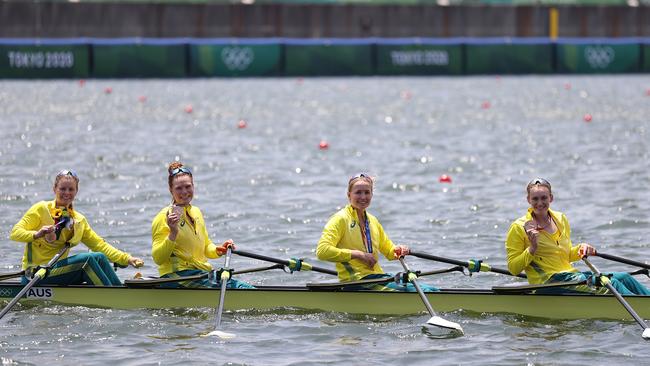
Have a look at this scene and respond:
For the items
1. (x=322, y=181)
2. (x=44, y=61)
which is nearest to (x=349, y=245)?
(x=322, y=181)

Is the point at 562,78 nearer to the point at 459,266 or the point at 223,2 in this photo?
the point at 223,2

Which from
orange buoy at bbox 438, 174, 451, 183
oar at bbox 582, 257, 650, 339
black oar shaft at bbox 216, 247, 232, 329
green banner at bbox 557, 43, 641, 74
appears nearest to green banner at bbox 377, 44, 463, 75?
green banner at bbox 557, 43, 641, 74

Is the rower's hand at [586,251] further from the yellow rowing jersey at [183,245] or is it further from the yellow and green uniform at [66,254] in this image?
the yellow and green uniform at [66,254]

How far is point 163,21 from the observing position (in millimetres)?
45531

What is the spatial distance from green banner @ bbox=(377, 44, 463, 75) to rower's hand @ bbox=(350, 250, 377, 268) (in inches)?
1246

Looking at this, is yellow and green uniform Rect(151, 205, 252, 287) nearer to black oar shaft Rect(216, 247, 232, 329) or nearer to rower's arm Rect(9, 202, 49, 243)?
black oar shaft Rect(216, 247, 232, 329)

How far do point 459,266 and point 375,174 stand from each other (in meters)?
10.1

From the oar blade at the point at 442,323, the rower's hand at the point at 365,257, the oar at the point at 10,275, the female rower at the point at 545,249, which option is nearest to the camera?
the oar blade at the point at 442,323

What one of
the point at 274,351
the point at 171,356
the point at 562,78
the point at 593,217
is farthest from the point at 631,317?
the point at 562,78

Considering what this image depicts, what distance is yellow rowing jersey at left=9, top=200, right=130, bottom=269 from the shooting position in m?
12.7

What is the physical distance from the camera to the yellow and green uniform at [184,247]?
1257cm

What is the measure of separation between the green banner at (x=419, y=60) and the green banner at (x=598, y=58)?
12.6 feet

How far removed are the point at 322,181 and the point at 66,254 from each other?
984 cm

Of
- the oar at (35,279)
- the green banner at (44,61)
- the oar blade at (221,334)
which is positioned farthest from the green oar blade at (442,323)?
the green banner at (44,61)
